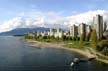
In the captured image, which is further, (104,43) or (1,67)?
(104,43)

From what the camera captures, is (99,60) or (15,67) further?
(99,60)

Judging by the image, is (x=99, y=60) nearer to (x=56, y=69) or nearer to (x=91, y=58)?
(x=91, y=58)

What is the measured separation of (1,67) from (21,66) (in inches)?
168

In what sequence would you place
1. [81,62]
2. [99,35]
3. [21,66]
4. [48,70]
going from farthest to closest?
[99,35], [81,62], [21,66], [48,70]

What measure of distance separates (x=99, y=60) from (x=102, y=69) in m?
10.6

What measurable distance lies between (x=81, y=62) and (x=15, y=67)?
1644 cm

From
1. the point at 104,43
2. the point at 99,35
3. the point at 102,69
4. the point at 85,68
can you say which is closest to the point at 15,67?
the point at 85,68

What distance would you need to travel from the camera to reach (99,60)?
63750 mm

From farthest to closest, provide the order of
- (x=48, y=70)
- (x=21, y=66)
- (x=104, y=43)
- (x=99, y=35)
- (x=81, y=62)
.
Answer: (x=99, y=35), (x=104, y=43), (x=81, y=62), (x=21, y=66), (x=48, y=70)

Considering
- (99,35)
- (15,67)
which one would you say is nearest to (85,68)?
(15,67)

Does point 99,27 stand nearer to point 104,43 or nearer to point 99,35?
point 99,35

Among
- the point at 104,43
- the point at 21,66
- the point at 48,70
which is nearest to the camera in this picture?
the point at 48,70

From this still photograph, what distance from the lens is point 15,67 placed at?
54812 millimetres

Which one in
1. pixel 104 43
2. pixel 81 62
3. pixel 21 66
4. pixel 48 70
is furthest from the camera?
pixel 104 43
